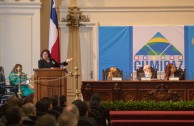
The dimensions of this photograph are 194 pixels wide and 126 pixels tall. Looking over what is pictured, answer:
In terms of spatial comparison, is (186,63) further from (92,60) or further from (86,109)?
(86,109)

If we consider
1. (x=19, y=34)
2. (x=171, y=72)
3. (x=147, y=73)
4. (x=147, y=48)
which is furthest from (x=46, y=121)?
(x=147, y=48)

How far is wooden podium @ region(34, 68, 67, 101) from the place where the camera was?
11461 millimetres

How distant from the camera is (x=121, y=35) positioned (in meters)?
16.7

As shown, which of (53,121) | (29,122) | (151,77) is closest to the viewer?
(53,121)

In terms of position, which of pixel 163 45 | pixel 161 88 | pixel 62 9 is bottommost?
pixel 161 88

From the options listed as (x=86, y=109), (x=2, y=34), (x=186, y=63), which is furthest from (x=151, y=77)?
(x=86, y=109)

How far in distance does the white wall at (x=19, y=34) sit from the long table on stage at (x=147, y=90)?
11.4 feet

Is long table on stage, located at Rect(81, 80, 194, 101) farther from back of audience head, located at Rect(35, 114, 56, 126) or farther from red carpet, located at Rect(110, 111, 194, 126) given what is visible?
back of audience head, located at Rect(35, 114, 56, 126)

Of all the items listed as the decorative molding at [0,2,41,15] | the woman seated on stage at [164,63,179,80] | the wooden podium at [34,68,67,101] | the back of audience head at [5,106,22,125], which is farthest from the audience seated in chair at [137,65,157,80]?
the back of audience head at [5,106,22,125]

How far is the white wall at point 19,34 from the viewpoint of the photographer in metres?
16.0

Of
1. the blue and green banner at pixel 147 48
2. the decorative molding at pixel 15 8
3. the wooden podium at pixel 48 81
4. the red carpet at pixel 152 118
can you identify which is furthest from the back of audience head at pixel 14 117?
the blue and green banner at pixel 147 48

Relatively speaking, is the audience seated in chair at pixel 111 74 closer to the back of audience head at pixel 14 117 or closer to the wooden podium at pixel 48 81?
the wooden podium at pixel 48 81

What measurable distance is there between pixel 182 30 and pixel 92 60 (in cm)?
312

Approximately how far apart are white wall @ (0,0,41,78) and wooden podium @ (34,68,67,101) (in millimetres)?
4393
